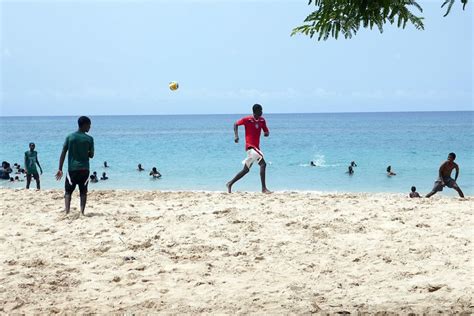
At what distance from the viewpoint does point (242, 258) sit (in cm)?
672

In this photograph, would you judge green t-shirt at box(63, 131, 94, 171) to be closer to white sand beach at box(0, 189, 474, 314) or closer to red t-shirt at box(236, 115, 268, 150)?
white sand beach at box(0, 189, 474, 314)

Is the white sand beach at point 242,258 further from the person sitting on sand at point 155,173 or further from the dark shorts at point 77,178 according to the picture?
the person sitting on sand at point 155,173

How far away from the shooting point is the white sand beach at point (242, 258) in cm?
550

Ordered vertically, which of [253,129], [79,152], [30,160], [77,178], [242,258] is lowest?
[242,258]

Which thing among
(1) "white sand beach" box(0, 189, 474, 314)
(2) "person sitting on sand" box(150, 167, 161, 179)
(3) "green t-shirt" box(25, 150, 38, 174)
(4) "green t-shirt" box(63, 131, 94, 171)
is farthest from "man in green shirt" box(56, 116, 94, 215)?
(2) "person sitting on sand" box(150, 167, 161, 179)

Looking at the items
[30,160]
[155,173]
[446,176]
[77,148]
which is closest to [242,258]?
[77,148]

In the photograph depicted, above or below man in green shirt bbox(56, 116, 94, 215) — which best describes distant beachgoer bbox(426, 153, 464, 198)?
below

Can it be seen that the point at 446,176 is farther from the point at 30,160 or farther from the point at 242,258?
the point at 30,160

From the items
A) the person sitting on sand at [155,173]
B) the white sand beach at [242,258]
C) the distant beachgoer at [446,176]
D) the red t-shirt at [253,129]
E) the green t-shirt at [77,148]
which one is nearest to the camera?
the white sand beach at [242,258]

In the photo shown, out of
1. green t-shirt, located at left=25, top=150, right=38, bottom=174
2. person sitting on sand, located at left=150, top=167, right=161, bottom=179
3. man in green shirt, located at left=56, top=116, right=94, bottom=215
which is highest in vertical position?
man in green shirt, located at left=56, top=116, right=94, bottom=215

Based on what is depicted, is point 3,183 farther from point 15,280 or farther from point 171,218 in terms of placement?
point 15,280

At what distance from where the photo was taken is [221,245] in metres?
7.18

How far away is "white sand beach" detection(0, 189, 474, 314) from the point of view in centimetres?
550

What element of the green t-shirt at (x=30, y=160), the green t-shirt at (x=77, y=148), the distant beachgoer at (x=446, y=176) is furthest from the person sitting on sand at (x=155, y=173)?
the green t-shirt at (x=77, y=148)
